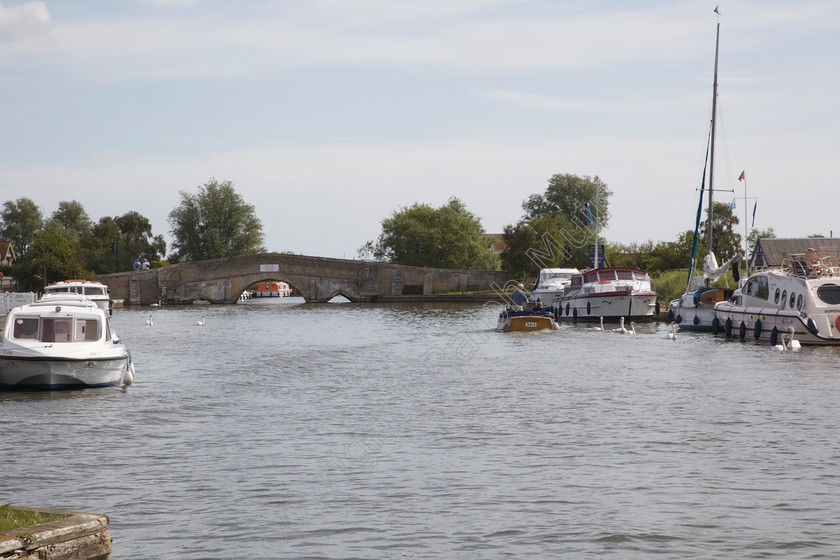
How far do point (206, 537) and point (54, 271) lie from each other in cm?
7524

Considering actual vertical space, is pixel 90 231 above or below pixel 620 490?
above

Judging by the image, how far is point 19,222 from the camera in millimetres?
134000

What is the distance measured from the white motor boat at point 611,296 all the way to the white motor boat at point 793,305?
8233 mm

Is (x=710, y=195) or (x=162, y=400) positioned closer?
(x=162, y=400)

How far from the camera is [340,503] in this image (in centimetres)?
1159

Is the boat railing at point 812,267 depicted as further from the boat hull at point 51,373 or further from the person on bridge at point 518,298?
the boat hull at point 51,373

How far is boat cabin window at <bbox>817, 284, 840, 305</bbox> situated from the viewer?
108ft

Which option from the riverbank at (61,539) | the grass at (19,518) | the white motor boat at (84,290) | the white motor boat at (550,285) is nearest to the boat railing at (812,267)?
the white motor boat at (550,285)

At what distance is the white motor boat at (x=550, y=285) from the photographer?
5847cm

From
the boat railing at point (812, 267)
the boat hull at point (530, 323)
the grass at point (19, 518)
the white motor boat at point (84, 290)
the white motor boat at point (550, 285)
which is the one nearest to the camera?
the grass at point (19, 518)

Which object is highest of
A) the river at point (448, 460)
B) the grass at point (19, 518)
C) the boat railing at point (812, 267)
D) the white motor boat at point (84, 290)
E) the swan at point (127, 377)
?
the boat railing at point (812, 267)

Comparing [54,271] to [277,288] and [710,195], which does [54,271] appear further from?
[277,288]

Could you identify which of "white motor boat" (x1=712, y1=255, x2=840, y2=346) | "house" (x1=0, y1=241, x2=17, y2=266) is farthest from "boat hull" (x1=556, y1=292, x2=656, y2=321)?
"house" (x1=0, y1=241, x2=17, y2=266)

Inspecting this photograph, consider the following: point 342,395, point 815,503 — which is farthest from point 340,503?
point 342,395
